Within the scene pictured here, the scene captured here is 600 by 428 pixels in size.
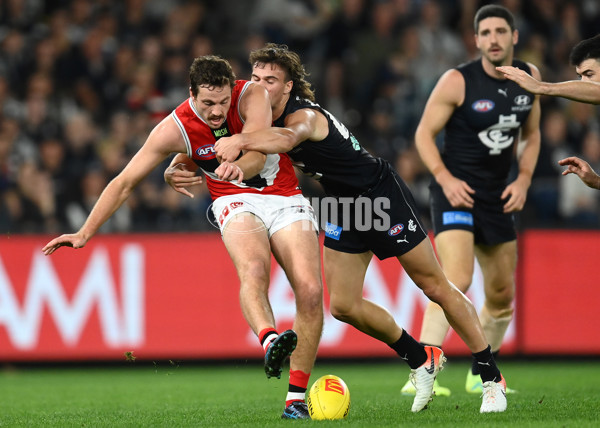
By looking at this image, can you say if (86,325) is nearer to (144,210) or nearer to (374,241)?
(144,210)

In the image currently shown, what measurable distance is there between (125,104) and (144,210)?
2.22 metres

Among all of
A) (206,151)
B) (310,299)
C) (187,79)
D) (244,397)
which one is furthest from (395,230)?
(187,79)

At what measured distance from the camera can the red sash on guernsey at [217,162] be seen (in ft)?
20.6

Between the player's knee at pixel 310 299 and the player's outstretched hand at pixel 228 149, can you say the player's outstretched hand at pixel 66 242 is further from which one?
the player's knee at pixel 310 299

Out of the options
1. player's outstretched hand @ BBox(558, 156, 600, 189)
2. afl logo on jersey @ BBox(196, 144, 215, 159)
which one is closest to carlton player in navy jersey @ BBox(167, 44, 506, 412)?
afl logo on jersey @ BBox(196, 144, 215, 159)

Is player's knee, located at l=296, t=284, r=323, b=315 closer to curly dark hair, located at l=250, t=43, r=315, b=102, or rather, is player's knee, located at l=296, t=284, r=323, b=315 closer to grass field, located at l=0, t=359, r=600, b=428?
grass field, located at l=0, t=359, r=600, b=428

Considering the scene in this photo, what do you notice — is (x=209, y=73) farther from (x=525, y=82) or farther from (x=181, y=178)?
(x=525, y=82)

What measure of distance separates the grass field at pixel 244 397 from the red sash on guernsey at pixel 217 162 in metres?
1.56

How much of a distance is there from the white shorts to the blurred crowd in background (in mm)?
4757

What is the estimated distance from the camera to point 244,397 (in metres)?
7.93

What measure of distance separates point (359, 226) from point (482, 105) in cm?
184

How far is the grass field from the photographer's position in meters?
6.02

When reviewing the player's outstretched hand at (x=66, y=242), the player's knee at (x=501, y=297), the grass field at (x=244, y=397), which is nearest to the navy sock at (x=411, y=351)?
the grass field at (x=244, y=397)

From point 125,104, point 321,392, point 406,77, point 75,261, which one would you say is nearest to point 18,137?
point 125,104
